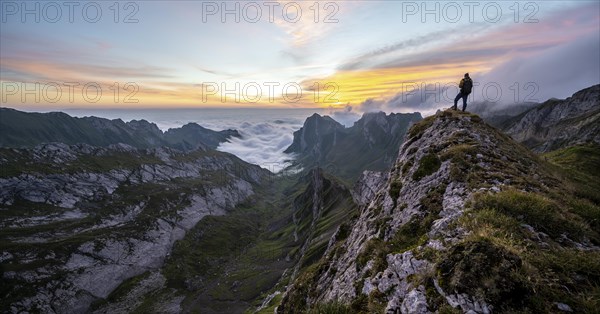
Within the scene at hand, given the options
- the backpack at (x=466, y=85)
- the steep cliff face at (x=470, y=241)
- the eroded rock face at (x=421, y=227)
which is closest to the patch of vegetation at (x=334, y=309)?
the steep cliff face at (x=470, y=241)

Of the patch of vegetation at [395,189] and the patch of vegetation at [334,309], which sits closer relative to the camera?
the patch of vegetation at [334,309]

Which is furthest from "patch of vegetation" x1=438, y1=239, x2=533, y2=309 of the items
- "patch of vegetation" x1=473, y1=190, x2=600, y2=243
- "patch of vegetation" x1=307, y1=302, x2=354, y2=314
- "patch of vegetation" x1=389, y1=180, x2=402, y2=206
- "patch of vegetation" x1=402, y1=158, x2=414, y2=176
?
"patch of vegetation" x1=402, y1=158, x2=414, y2=176

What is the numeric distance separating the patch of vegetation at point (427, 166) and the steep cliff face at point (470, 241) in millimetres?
93

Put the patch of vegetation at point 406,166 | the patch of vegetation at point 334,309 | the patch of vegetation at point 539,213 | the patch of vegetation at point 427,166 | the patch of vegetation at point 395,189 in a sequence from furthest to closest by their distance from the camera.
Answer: the patch of vegetation at point 406,166
the patch of vegetation at point 395,189
the patch of vegetation at point 427,166
the patch of vegetation at point 334,309
the patch of vegetation at point 539,213

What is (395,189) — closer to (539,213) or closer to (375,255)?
(375,255)

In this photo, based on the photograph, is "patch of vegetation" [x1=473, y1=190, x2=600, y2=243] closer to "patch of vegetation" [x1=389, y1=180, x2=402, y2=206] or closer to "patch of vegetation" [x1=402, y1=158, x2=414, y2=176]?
"patch of vegetation" [x1=389, y1=180, x2=402, y2=206]

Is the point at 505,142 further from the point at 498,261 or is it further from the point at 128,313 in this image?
the point at 128,313

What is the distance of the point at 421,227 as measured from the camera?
1922 centimetres

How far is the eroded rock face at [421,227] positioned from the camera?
12734 mm

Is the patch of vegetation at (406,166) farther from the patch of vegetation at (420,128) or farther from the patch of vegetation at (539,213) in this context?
the patch of vegetation at (539,213)

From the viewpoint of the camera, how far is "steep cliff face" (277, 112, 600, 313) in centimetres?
1051

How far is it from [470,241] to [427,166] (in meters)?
14.4

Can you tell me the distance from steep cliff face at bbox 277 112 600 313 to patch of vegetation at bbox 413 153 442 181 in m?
0.09

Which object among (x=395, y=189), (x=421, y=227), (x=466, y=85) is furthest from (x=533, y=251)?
(x=466, y=85)
